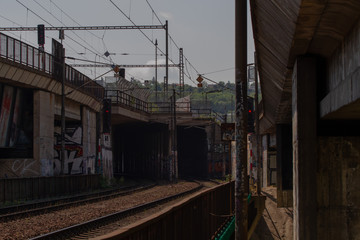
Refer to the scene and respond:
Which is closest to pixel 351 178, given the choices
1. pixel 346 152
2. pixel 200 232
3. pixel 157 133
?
pixel 346 152

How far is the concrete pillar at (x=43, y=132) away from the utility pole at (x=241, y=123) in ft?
77.1

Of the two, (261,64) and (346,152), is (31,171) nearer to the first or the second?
(261,64)

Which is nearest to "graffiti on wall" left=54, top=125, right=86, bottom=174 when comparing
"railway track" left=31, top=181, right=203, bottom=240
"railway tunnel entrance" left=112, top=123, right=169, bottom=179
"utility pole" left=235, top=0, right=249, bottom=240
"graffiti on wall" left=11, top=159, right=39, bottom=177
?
"graffiti on wall" left=11, top=159, right=39, bottom=177

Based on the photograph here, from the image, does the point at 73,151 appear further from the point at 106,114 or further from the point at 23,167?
the point at 23,167

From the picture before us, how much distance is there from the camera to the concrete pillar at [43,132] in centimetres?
3281

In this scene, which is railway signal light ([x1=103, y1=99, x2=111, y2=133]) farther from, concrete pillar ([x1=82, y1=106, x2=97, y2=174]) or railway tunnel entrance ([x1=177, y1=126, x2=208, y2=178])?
railway tunnel entrance ([x1=177, y1=126, x2=208, y2=178])

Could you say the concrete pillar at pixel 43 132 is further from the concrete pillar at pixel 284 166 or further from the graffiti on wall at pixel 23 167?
the concrete pillar at pixel 284 166

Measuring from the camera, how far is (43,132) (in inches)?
1312

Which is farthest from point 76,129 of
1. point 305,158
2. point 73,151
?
point 305,158

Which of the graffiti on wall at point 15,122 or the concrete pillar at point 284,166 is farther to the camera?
the graffiti on wall at point 15,122

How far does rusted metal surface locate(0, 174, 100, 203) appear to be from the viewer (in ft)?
79.9

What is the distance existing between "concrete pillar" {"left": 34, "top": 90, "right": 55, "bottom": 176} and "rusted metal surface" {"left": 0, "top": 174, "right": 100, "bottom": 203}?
2313mm

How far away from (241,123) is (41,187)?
19034mm

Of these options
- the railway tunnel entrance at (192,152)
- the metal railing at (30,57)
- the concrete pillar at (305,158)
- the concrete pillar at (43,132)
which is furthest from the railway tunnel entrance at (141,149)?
the concrete pillar at (305,158)
